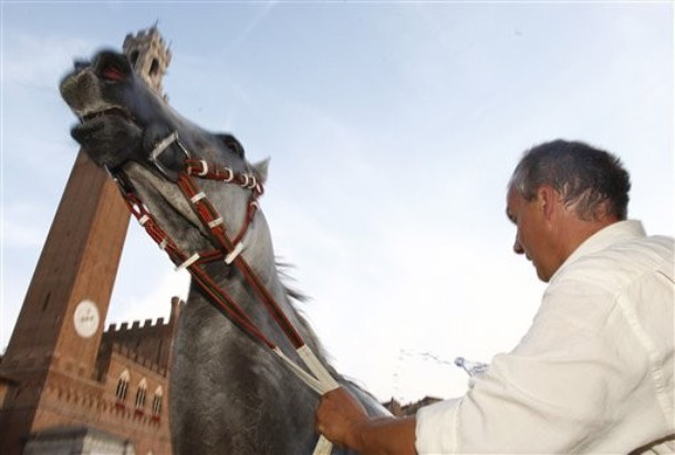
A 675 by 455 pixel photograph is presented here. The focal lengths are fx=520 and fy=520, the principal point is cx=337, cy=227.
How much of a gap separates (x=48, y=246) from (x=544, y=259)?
37.9 metres

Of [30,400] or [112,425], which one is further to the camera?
[112,425]

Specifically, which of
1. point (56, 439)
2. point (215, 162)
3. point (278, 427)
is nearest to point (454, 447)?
point (278, 427)

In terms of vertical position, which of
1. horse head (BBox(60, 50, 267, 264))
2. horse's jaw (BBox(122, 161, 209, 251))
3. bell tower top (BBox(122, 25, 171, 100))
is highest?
bell tower top (BBox(122, 25, 171, 100))

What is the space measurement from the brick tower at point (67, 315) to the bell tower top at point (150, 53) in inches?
402

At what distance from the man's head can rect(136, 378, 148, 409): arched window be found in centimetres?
3406

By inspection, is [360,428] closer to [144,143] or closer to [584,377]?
[584,377]

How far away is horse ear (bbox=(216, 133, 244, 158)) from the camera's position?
2.78 m

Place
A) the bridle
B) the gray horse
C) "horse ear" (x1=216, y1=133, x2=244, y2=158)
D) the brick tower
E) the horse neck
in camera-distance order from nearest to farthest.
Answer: the gray horse, the bridle, the horse neck, "horse ear" (x1=216, y1=133, x2=244, y2=158), the brick tower

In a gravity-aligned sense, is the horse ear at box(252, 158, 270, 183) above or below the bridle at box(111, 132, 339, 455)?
above

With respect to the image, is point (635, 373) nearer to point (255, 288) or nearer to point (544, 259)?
point (544, 259)

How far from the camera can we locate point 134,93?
2.16 metres

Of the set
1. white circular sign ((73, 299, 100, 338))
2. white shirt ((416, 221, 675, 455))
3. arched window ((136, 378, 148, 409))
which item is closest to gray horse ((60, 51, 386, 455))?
white shirt ((416, 221, 675, 455))

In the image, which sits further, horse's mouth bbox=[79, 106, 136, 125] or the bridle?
the bridle

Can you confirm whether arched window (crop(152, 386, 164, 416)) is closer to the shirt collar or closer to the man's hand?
the man's hand
